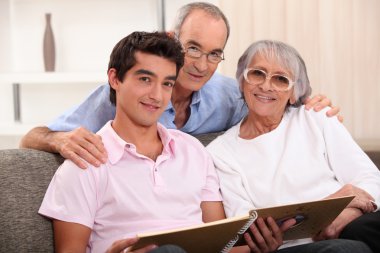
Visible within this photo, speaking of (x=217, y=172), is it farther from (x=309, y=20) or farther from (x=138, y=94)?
(x=309, y=20)

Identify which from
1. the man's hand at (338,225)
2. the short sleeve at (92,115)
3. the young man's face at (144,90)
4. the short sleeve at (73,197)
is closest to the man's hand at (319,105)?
the man's hand at (338,225)

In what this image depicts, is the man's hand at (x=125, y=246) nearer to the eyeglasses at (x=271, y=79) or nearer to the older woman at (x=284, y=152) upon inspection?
the older woman at (x=284, y=152)

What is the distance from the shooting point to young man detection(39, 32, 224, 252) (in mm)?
1783

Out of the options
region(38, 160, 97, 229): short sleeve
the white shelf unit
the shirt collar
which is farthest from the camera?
the white shelf unit

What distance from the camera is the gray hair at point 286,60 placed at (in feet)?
7.20

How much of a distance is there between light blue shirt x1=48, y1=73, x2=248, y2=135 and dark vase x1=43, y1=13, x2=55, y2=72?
76.0 inches

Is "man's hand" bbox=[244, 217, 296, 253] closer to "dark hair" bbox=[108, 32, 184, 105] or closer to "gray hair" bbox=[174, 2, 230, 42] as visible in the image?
"dark hair" bbox=[108, 32, 184, 105]

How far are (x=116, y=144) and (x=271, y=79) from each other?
0.61 metres

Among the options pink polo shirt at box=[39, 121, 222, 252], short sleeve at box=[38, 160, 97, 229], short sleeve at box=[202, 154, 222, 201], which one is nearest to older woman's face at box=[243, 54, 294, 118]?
short sleeve at box=[202, 154, 222, 201]

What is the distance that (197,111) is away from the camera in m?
2.47

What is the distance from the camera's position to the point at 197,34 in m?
2.37

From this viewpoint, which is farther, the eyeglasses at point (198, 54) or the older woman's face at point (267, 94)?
the eyeglasses at point (198, 54)

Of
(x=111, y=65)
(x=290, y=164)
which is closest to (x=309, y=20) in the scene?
(x=290, y=164)

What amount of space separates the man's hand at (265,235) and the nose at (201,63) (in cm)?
73
